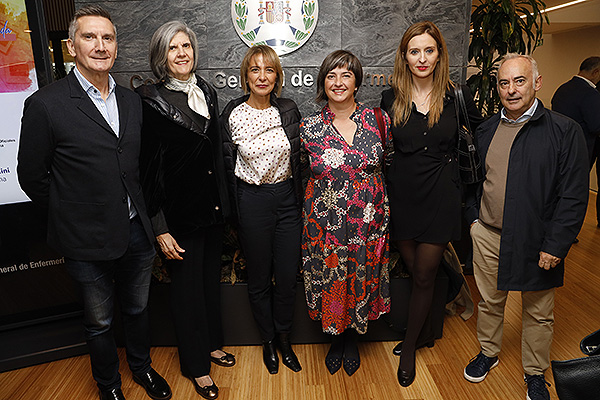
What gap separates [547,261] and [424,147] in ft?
2.52

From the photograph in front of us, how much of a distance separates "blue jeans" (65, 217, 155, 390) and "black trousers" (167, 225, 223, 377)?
150mm

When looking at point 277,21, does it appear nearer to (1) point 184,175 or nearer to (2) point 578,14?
(1) point 184,175

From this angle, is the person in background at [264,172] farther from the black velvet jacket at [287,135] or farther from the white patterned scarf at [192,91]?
the white patterned scarf at [192,91]

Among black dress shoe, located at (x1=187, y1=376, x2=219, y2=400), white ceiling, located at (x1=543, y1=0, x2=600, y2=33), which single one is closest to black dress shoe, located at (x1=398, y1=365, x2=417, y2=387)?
black dress shoe, located at (x1=187, y1=376, x2=219, y2=400)

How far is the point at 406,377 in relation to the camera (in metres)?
2.37

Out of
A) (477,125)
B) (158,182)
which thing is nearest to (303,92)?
(477,125)

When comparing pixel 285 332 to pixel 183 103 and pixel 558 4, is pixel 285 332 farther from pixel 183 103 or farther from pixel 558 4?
pixel 558 4

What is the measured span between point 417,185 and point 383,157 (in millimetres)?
234

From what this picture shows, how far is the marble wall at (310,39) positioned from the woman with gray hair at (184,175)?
1.11 metres

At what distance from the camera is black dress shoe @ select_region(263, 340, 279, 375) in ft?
8.11

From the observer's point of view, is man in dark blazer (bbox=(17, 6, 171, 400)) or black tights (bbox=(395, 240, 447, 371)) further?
black tights (bbox=(395, 240, 447, 371))

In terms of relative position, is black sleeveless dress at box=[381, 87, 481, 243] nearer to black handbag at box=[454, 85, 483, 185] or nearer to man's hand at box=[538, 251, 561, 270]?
black handbag at box=[454, 85, 483, 185]

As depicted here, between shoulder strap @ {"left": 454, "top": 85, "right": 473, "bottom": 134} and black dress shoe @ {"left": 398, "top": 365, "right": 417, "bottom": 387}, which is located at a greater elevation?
shoulder strap @ {"left": 454, "top": 85, "right": 473, "bottom": 134}

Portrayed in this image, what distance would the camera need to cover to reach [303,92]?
3.21m
